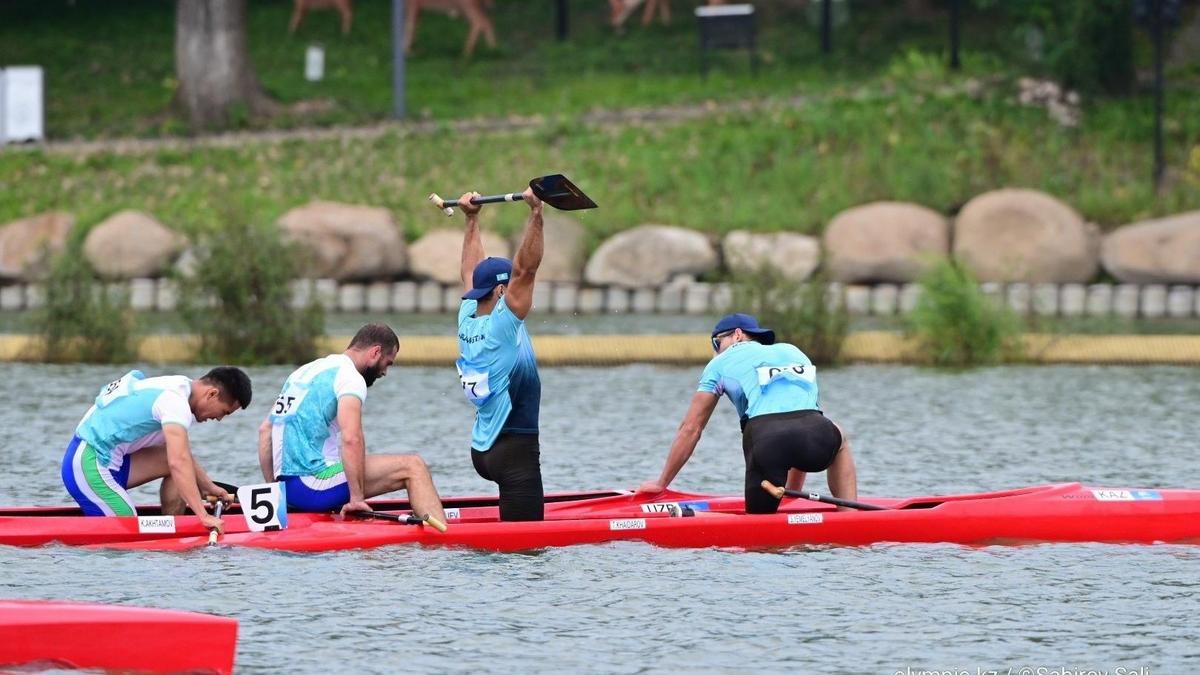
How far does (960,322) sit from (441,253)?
8.06 metres

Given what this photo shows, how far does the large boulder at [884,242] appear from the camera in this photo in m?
26.5

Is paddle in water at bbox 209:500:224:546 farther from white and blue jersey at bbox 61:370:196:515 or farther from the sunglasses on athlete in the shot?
the sunglasses on athlete

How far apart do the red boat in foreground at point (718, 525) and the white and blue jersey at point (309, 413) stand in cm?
33

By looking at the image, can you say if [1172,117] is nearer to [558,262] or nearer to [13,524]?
[558,262]

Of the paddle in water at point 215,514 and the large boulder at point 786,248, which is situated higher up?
the large boulder at point 786,248

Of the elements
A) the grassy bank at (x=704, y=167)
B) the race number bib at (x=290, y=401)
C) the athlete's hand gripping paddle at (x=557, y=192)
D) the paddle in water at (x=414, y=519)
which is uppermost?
the grassy bank at (x=704, y=167)

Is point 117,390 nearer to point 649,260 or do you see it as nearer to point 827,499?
point 827,499

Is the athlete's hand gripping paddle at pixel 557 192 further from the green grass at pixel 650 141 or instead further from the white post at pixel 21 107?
the white post at pixel 21 107

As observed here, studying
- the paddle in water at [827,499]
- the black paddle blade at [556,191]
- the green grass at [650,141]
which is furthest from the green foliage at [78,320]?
the black paddle blade at [556,191]

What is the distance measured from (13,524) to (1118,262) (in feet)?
57.2

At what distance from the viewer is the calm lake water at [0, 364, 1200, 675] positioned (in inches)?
382

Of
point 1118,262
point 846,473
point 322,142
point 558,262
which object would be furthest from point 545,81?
point 846,473

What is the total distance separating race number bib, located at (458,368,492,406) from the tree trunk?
2163 centimetres

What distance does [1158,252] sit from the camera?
26109 millimetres
